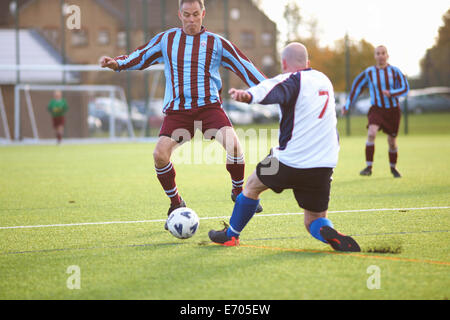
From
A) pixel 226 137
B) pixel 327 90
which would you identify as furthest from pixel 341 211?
pixel 327 90

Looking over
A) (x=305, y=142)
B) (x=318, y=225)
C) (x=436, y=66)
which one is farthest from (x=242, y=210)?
(x=436, y=66)

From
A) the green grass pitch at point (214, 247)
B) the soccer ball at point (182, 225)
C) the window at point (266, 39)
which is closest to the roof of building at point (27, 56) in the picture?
the window at point (266, 39)

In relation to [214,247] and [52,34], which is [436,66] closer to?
[52,34]

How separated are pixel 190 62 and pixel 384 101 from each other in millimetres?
5172

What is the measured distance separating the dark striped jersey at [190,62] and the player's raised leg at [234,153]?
1.04ft

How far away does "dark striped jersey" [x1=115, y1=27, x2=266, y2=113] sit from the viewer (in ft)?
18.5

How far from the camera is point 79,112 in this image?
83.9ft

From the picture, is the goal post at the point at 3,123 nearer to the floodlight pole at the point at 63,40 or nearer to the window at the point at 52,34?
the floodlight pole at the point at 63,40

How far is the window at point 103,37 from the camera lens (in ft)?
112

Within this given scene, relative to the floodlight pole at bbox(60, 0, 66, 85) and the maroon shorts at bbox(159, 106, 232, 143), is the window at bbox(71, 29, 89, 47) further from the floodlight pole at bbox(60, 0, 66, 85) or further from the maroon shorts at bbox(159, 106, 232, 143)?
the maroon shorts at bbox(159, 106, 232, 143)

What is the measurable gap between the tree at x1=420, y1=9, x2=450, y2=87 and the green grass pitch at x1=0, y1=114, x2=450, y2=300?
22.9 metres

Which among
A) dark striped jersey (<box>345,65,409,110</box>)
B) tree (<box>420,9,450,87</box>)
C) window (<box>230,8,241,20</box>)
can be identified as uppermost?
window (<box>230,8,241,20</box>)

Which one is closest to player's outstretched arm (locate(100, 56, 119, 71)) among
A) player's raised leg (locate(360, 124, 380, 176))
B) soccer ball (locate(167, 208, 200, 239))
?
soccer ball (locate(167, 208, 200, 239))
